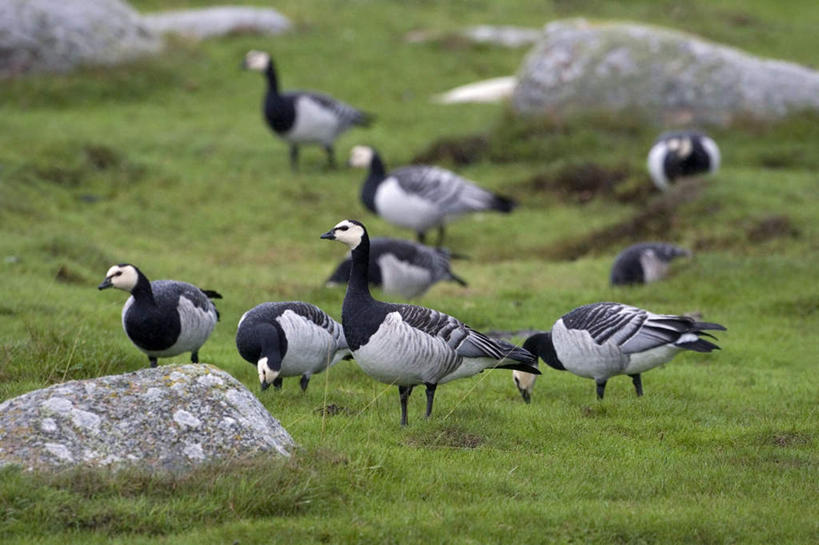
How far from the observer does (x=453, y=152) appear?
26547 millimetres

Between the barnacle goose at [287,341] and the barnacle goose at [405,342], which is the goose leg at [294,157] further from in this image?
the barnacle goose at [405,342]

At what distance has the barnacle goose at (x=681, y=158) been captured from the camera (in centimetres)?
2214

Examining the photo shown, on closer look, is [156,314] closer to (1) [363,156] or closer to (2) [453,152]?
(1) [363,156]

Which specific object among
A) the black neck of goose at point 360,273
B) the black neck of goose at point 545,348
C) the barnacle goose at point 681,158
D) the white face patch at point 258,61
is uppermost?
the white face patch at point 258,61

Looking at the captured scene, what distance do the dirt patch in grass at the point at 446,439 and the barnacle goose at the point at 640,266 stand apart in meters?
7.74

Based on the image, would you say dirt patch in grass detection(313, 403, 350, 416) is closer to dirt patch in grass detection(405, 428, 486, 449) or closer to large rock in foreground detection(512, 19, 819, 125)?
dirt patch in grass detection(405, 428, 486, 449)

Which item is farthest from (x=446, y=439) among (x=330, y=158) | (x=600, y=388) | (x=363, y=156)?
(x=330, y=158)

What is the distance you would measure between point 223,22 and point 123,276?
2715 cm

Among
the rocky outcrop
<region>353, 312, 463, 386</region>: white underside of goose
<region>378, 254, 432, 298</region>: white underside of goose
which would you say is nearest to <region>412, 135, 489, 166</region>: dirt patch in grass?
<region>378, 254, 432, 298</region>: white underside of goose

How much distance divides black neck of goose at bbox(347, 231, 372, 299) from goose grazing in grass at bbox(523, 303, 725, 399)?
2255 millimetres

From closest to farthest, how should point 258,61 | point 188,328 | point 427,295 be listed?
point 188,328 → point 427,295 → point 258,61

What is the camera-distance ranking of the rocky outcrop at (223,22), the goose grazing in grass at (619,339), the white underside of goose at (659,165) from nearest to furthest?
the goose grazing in grass at (619,339) → the white underside of goose at (659,165) → the rocky outcrop at (223,22)

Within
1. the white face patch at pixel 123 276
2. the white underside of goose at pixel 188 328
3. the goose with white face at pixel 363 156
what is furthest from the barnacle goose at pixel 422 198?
the white face patch at pixel 123 276

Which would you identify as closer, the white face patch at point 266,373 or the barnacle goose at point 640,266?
the white face patch at point 266,373
